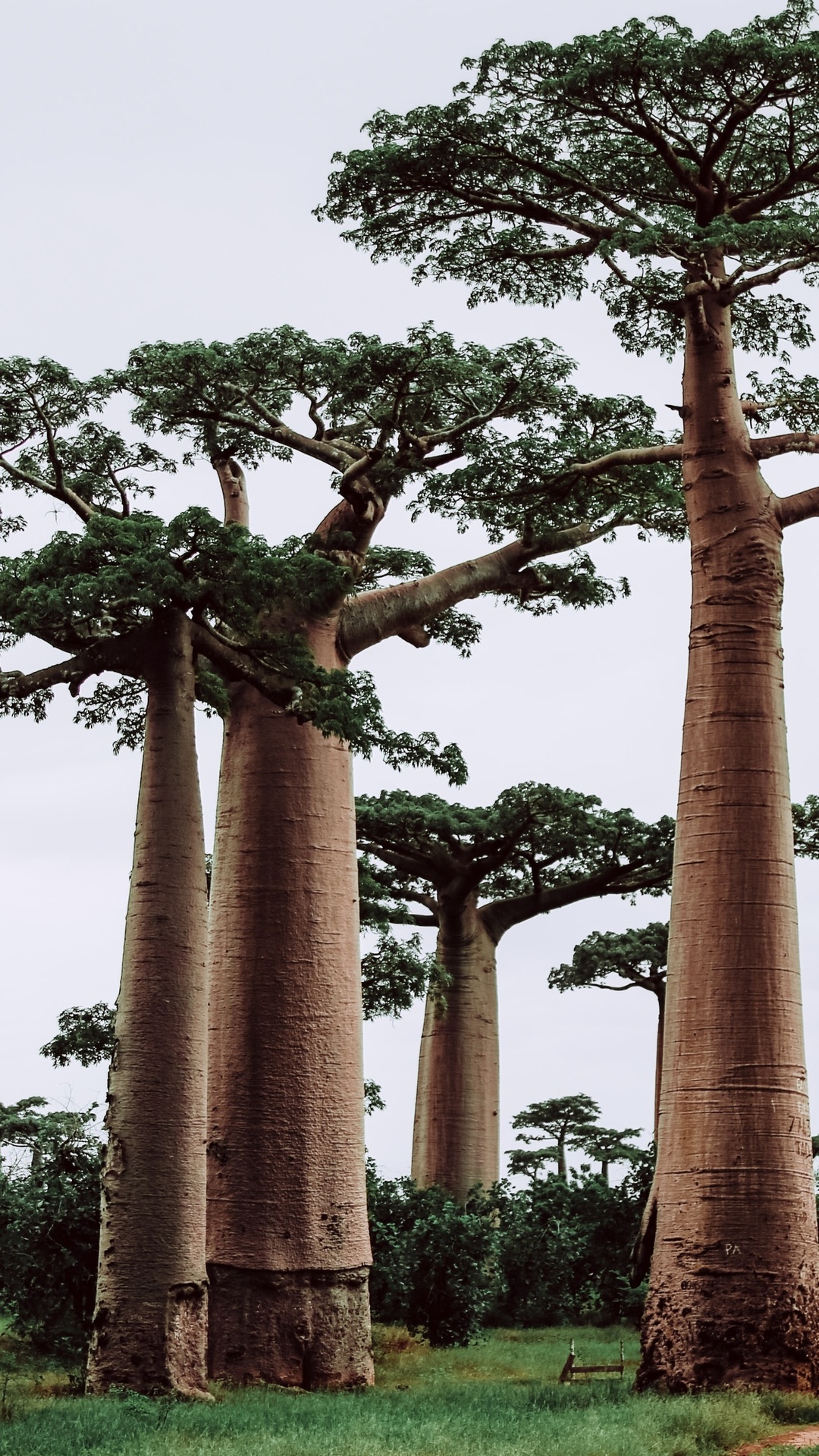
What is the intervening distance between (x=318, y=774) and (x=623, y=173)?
20.6ft

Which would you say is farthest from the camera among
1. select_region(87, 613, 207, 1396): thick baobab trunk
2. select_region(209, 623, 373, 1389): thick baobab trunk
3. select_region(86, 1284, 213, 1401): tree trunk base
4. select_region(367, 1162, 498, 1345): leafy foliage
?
A: select_region(367, 1162, 498, 1345): leafy foliage

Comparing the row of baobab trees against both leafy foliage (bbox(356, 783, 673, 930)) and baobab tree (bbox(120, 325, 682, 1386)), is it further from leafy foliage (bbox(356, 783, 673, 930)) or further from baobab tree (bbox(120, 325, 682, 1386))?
leafy foliage (bbox(356, 783, 673, 930))

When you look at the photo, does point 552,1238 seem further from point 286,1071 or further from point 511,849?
point 286,1071

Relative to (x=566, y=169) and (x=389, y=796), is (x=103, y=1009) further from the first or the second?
(x=566, y=169)

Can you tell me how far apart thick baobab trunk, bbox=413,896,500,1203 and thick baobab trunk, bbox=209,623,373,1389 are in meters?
7.09

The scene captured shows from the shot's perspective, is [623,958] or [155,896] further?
[623,958]

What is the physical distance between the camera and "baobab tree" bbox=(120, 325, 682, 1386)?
43.0ft

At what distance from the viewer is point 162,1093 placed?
11.7 meters

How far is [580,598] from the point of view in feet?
58.1

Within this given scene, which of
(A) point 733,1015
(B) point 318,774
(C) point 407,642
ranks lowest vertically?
(A) point 733,1015

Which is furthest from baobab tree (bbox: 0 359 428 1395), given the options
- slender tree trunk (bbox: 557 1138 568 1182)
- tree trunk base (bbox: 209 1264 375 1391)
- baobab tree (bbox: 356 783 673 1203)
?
slender tree trunk (bbox: 557 1138 568 1182)

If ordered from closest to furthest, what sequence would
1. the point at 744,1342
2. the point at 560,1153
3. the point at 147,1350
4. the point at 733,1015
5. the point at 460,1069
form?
the point at 744,1342
the point at 147,1350
the point at 733,1015
the point at 460,1069
the point at 560,1153

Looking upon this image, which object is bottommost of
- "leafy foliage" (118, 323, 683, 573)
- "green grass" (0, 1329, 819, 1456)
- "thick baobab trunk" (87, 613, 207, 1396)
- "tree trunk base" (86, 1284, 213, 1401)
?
"green grass" (0, 1329, 819, 1456)

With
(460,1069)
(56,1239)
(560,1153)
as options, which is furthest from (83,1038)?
(560,1153)
